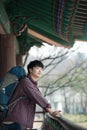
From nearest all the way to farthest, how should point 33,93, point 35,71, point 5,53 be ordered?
1. point 33,93
2. point 35,71
3. point 5,53

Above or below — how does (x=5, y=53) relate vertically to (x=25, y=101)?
above

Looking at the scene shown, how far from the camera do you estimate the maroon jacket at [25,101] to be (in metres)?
3.20

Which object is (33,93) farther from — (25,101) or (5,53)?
(5,53)

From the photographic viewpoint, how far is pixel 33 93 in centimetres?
320

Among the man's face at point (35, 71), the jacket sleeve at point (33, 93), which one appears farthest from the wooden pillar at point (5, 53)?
the jacket sleeve at point (33, 93)

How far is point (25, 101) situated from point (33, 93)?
0.14 m

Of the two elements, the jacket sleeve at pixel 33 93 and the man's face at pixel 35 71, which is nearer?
the jacket sleeve at pixel 33 93

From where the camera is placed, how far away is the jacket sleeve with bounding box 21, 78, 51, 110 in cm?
316

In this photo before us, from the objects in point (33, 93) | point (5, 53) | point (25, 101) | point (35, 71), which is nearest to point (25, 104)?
point (25, 101)

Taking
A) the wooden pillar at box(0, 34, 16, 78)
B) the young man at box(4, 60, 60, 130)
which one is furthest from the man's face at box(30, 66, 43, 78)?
the wooden pillar at box(0, 34, 16, 78)

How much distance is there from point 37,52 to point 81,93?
22.4m

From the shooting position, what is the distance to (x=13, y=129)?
3289 mm

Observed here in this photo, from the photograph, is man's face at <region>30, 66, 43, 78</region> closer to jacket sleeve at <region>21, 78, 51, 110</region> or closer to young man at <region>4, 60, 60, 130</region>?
young man at <region>4, 60, 60, 130</region>

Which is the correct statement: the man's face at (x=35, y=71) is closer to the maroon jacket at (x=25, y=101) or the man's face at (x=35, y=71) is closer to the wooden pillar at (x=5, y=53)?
the maroon jacket at (x=25, y=101)
